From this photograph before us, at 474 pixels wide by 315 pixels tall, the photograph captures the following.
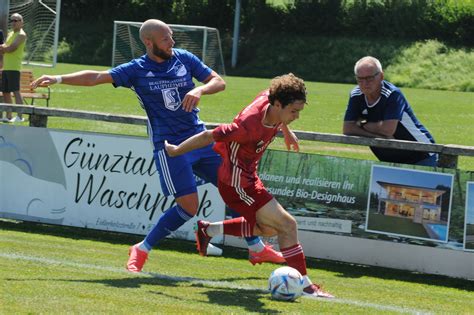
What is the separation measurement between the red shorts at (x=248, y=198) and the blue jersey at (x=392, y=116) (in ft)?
7.13

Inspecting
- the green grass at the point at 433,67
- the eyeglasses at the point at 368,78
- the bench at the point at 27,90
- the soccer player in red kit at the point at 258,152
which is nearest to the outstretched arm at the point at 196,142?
the soccer player in red kit at the point at 258,152

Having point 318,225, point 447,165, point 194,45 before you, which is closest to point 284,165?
point 318,225

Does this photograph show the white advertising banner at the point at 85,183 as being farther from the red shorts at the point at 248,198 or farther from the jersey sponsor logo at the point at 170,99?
the red shorts at the point at 248,198

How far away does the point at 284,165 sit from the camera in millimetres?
10102

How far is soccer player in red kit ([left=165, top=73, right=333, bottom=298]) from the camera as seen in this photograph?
7441 millimetres

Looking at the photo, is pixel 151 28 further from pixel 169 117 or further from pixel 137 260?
pixel 137 260

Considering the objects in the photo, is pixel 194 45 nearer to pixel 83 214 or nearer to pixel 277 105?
pixel 83 214

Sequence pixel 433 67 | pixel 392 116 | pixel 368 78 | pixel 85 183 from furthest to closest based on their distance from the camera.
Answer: pixel 433 67
pixel 85 183
pixel 392 116
pixel 368 78

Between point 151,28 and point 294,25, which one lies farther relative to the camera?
point 294,25

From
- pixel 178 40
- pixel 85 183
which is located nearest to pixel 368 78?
pixel 85 183

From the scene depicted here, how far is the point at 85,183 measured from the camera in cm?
1100

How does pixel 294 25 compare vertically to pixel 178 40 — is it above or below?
above

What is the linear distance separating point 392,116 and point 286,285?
2688mm

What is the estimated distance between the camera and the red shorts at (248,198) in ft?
25.7
